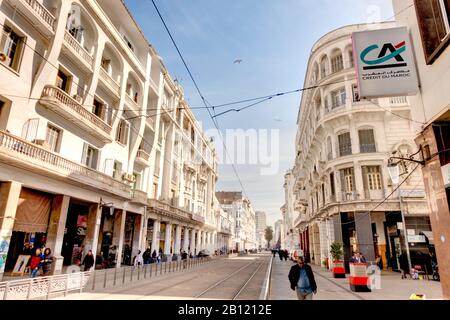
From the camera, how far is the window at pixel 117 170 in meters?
21.1

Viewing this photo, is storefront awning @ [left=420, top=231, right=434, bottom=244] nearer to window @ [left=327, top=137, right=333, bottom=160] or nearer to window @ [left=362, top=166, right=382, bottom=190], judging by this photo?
window @ [left=362, top=166, right=382, bottom=190]

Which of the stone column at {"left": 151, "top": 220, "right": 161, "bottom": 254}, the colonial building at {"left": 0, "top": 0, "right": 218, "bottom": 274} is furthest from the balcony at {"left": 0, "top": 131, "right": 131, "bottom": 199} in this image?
the stone column at {"left": 151, "top": 220, "right": 161, "bottom": 254}

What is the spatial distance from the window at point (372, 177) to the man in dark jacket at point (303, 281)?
1748 centimetres

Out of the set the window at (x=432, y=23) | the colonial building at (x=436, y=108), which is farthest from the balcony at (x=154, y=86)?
the window at (x=432, y=23)

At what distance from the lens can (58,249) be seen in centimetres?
1468

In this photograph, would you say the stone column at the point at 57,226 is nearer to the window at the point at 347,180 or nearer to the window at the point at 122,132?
the window at the point at 122,132

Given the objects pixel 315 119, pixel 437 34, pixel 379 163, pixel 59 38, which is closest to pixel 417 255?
pixel 379 163

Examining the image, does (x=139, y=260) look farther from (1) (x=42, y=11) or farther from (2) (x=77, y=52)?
(1) (x=42, y=11)

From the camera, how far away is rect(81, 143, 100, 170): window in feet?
57.9

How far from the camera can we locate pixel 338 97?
24516 millimetres

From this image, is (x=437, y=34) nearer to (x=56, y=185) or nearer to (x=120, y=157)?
(x=56, y=185)

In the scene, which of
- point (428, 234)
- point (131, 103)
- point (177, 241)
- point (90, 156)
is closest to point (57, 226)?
point (90, 156)

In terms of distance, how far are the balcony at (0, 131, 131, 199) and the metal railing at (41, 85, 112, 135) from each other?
9.02 ft

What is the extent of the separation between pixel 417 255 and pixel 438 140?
15.3 metres
